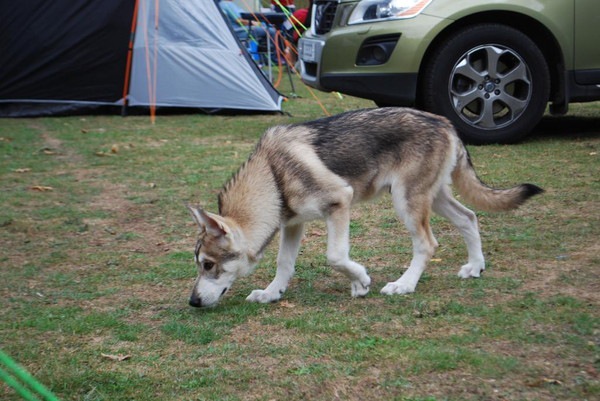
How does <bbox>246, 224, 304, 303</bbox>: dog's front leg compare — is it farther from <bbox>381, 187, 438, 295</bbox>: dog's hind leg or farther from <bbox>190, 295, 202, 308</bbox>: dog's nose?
<bbox>381, 187, 438, 295</bbox>: dog's hind leg

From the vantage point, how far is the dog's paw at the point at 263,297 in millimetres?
4840

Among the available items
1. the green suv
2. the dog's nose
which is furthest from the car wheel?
the dog's nose

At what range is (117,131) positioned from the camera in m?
11.1

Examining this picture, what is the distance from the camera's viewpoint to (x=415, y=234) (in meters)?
4.89

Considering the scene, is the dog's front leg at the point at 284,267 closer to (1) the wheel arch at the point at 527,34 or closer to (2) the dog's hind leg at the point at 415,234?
(2) the dog's hind leg at the point at 415,234

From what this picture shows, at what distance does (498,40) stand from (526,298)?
4.46m

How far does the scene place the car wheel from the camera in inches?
326

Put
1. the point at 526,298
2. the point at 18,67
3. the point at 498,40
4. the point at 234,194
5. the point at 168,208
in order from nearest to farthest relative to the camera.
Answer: the point at 526,298 → the point at 234,194 → the point at 168,208 → the point at 498,40 → the point at 18,67

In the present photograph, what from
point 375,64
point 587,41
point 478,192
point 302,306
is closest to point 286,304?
point 302,306

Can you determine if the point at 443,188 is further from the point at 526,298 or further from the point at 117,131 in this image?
the point at 117,131

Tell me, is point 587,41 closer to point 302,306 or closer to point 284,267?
point 284,267

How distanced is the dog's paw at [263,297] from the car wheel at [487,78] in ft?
13.3

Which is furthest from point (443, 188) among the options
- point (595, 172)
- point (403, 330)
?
point (595, 172)

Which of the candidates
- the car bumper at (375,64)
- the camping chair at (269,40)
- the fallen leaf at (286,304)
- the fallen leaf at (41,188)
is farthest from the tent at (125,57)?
the fallen leaf at (286,304)
